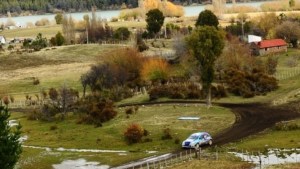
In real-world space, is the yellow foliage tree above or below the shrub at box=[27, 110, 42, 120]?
above

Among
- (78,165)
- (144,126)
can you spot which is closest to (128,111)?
(144,126)

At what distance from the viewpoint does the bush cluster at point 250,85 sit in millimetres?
66312

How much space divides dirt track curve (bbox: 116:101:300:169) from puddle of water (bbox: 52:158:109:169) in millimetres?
3085

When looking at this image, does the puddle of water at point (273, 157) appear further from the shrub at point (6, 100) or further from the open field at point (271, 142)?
the shrub at point (6, 100)

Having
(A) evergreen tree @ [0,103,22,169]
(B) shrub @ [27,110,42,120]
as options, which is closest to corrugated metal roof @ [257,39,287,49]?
(B) shrub @ [27,110,42,120]

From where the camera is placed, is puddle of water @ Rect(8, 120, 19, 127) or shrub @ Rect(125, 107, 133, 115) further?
puddle of water @ Rect(8, 120, 19, 127)

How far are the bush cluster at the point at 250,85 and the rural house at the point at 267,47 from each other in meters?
28.0

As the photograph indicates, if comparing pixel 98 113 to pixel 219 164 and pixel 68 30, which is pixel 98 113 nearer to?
pixel 219 164

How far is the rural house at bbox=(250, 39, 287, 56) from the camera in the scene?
321 feet

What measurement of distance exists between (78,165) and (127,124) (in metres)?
12.9

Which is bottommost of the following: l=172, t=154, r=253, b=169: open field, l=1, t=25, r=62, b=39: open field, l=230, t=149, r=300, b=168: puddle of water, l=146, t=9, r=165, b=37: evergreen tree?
l=230, t=149, r=300, b=168: puddle of water

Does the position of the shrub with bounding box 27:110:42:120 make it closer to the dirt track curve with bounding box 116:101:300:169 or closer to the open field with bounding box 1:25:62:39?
the dirt track curve with bounding box 116:101:300:169

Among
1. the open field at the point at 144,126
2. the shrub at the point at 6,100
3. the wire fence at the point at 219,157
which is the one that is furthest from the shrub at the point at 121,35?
the wire fence at the point at 219,157

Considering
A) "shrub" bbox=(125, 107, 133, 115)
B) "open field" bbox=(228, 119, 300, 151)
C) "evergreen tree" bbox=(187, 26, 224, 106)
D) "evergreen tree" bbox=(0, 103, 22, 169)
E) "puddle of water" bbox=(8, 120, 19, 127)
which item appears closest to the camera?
"evergreen tree" bbox=(0, 103, 22, 169)
